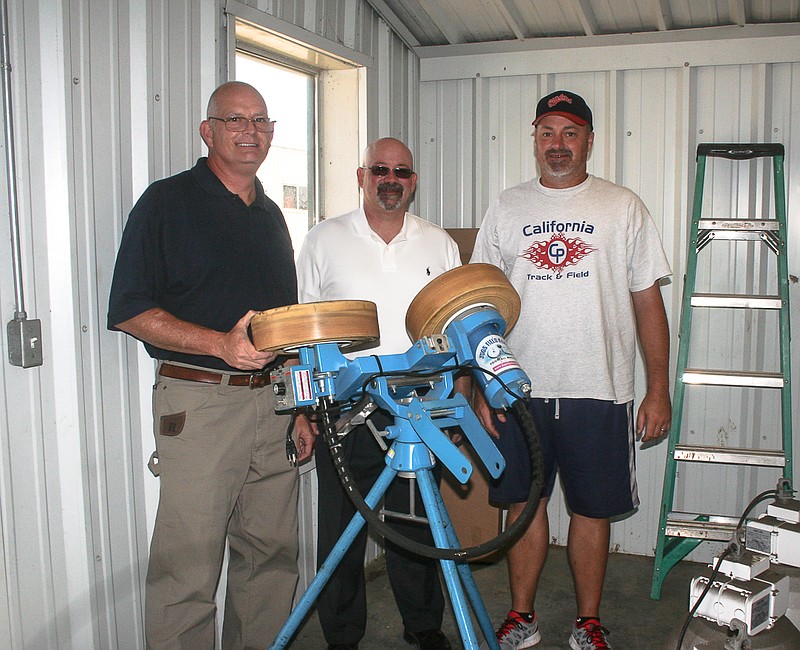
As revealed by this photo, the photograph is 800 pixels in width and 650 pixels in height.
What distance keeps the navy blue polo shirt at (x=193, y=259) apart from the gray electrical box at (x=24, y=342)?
0.59 feet

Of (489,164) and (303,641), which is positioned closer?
(303,641)

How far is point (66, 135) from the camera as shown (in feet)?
6.08

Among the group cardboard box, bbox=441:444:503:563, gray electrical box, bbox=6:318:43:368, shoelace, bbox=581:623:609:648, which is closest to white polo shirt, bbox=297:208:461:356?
gray electrical box, bbox=6:318:43:368

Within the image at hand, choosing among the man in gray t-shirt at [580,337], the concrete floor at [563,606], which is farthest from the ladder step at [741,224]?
the concrete floor at [563,606]

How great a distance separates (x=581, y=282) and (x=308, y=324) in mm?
1205

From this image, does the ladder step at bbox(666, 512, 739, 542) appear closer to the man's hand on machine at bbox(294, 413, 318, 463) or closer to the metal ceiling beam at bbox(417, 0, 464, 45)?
the man's hand on machine at bbox(294, 413, 318, 463)

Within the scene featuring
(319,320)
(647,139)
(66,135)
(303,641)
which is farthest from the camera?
(647,139)

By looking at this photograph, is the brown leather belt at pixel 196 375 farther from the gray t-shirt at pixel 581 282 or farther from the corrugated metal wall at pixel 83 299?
the gray t-shirt at pixel 581 282

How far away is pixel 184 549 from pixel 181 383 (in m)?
0.44

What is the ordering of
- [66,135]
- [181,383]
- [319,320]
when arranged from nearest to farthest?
[319,320]
[66,135]
[181,383]

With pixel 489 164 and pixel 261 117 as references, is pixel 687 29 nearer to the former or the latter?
pixel 489 164

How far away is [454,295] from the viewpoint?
66.2 inches

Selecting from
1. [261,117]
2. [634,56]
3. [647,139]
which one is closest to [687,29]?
[634,56]

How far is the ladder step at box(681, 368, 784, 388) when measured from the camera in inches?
118
